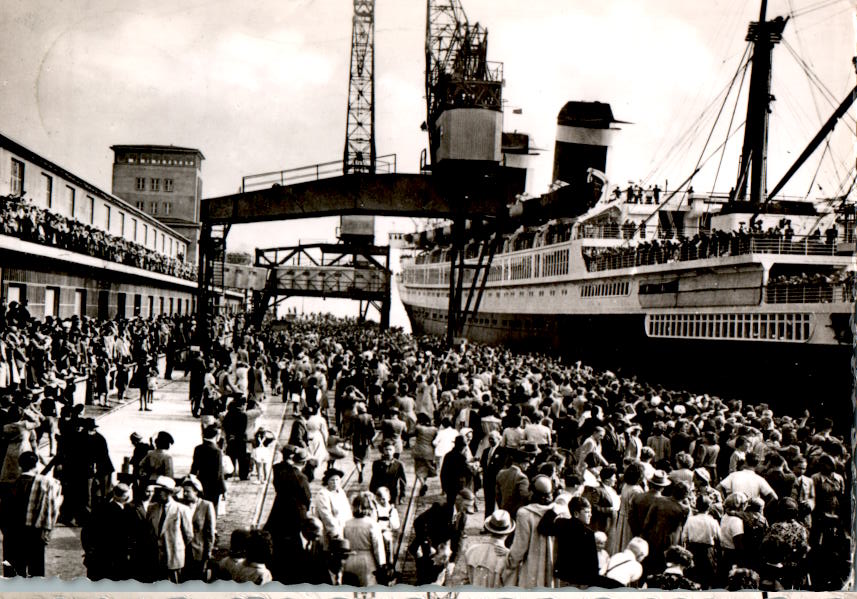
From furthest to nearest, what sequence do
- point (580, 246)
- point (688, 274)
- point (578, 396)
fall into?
point (580, 246) < point (688, 274) < point (578, 396)

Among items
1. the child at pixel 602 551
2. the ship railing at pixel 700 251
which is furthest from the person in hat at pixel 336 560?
the ship railing at pixel 700 251

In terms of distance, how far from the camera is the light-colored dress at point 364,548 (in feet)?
17.5

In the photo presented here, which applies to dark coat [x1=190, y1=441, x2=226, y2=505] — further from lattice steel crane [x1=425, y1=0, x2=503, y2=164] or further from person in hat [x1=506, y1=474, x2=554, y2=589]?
lattice steel crane [x1=425, y1=0, x2=503, y2=164]

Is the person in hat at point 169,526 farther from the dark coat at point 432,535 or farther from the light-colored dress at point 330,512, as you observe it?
the dark coat at point 432,535

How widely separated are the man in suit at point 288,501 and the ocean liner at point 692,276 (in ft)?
23.0

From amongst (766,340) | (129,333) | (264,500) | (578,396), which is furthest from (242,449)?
(766,340)

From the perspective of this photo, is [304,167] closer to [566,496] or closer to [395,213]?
[395,213]

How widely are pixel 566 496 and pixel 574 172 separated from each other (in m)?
23.4

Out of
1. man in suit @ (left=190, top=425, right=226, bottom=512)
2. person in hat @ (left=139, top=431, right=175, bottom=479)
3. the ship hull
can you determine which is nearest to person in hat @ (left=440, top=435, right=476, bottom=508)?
man in suit @ (left=190, top=425, right=226, bottom=512)

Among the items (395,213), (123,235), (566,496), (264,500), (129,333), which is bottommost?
(264,500)

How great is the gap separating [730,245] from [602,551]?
13327mm

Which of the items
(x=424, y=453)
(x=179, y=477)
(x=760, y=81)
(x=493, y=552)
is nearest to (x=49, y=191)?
(x=179, y=477)

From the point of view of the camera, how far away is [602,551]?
237 inches

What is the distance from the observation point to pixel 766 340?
1605 centimetres
